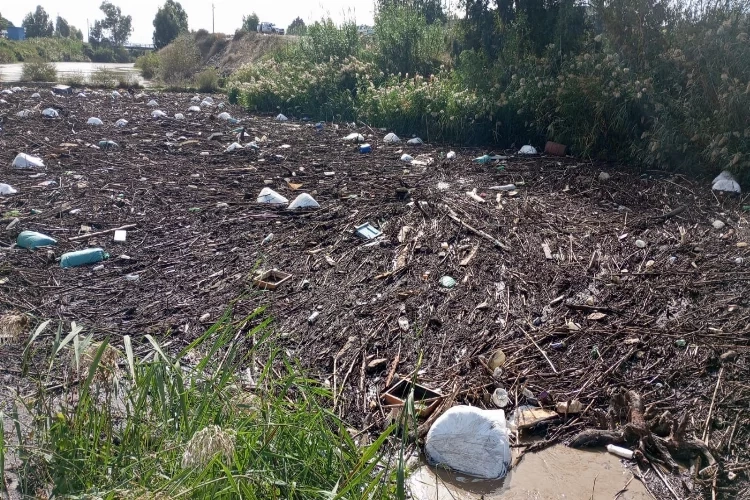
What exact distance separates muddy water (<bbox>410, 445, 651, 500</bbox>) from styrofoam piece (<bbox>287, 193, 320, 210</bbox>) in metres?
3.41

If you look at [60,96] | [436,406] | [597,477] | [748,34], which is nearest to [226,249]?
[436,406]

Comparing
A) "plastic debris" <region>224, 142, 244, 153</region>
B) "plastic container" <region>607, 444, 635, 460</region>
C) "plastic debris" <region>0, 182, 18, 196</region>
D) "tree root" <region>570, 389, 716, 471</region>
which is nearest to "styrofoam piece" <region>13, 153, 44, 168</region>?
"plastic debris" <region>0, 182, 18, 196</region>

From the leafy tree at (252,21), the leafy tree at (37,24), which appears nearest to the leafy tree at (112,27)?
the leafy tree at (37,24)

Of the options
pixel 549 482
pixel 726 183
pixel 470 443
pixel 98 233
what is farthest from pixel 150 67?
pixel 549 482

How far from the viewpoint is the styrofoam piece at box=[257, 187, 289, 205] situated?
584 cm

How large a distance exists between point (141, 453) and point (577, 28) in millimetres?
7945

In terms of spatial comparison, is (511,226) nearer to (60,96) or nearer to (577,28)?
(577,28)

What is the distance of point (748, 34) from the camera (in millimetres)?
5824

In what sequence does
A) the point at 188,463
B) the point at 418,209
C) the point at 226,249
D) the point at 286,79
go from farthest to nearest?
Answer: the point at 286,79, the point at 418,209, the point at 226,249, the point at 188,463

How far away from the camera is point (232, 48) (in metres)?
34.5

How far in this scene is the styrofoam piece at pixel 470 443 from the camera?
257 centimetres

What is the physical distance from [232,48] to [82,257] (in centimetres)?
3260

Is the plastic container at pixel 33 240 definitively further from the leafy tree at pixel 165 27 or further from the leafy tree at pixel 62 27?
the leafy tree at pixel 62 27

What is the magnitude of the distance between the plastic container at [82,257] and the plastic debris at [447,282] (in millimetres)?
2506
